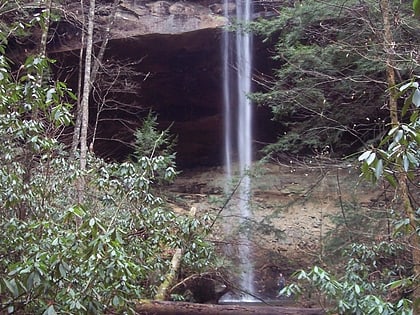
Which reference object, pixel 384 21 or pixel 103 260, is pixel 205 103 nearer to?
pixel 384 21

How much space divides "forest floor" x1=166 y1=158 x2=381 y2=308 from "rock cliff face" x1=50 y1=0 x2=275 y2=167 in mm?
1984

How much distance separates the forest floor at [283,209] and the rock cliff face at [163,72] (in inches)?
78.1

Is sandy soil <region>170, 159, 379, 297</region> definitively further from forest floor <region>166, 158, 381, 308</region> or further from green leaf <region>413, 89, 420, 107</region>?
green leaf <region>413, 89, 420, 107</region>

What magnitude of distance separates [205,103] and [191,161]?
2.09 metres

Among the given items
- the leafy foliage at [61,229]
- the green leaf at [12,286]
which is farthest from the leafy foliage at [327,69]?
the green leaf at [12,286]

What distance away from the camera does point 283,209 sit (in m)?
7.76

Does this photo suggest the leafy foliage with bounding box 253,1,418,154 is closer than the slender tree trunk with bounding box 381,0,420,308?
No

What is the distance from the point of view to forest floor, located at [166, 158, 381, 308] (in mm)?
7289

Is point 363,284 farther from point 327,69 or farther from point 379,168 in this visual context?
point 327,69

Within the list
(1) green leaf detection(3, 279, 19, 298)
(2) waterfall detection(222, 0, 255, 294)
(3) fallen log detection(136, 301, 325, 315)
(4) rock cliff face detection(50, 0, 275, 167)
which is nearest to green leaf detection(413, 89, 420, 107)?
(1) green leaf detection(3, 279, 19, 298)

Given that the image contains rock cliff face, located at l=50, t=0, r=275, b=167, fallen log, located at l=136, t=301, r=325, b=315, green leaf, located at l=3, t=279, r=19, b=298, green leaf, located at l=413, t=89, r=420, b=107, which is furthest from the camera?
rock cliff face, located at l=50, t=0, r=275, b=167

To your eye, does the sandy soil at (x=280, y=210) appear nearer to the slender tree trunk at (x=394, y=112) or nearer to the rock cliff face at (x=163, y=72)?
the slender tree trunk at (x=394, y=112)

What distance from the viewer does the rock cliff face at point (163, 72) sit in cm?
1109

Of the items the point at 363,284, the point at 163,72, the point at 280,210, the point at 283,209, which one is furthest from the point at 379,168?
the point at 163,72
